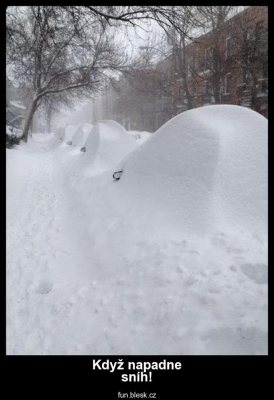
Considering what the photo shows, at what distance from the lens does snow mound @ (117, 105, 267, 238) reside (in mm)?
3166

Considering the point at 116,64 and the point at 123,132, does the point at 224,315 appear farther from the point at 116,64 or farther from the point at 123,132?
the point at 116,64

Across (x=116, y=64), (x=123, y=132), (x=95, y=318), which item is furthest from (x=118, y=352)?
(x=116, y=64)

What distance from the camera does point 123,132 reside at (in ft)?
28.8

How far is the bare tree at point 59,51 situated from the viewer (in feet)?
15.4

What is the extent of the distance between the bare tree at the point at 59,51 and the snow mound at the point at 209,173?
2.84 metres

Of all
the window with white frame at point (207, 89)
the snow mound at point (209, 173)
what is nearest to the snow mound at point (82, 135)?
the window with white frame at point (207, 89)

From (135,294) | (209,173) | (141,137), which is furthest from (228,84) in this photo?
(135,294)

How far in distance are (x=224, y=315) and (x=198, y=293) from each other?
0.29 metres

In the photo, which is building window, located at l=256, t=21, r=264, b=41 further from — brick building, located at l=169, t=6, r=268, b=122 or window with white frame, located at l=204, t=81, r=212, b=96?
window with white frame, located at l=204, t=81, r=212, b=96

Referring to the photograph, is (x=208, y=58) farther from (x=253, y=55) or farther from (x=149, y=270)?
(x=149, y=270)

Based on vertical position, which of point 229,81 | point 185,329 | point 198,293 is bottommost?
point 185,329

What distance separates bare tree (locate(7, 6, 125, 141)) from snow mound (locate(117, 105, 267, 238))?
2840 mm

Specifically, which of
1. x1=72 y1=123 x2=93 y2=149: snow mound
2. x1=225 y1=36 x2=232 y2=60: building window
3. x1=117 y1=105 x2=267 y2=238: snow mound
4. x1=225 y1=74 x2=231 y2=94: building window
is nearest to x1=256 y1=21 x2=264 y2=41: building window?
x1=225 y1=36 x2=232 y2=60: building window

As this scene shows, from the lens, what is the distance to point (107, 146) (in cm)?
823
